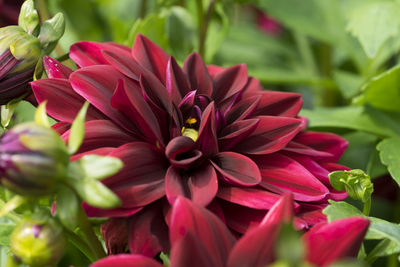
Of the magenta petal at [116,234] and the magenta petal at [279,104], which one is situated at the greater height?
the magenta petal at [279,104]

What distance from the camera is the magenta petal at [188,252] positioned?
26 cm

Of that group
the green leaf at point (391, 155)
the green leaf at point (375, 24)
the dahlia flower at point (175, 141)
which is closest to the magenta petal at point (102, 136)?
the dahlia flower at point (175, 141)

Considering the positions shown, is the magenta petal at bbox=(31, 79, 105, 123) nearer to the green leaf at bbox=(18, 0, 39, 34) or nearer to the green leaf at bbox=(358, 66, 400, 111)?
the green leaf at bbox=(18, 0, 39, 34)

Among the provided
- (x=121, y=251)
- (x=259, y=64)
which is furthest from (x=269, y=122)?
(x=259, y=64)

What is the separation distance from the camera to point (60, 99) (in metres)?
0.38

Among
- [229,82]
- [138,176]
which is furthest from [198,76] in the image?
[138,176]

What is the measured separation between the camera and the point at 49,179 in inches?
11.4

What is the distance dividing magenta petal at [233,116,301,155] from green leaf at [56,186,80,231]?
140 mm

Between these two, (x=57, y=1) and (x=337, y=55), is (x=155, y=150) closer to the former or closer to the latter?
(x=57, y=1)

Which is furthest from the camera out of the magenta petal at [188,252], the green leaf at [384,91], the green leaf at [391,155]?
the green leaf at [384,91]

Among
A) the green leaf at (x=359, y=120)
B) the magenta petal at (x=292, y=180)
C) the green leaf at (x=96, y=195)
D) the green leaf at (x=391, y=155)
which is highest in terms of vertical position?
the green leaf at (x=96, y=195)

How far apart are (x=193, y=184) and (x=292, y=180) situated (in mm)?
73

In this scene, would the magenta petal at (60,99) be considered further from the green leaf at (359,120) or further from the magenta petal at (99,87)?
the green leaf at (359,120)

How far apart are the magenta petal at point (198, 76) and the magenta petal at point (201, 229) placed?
0.16m
